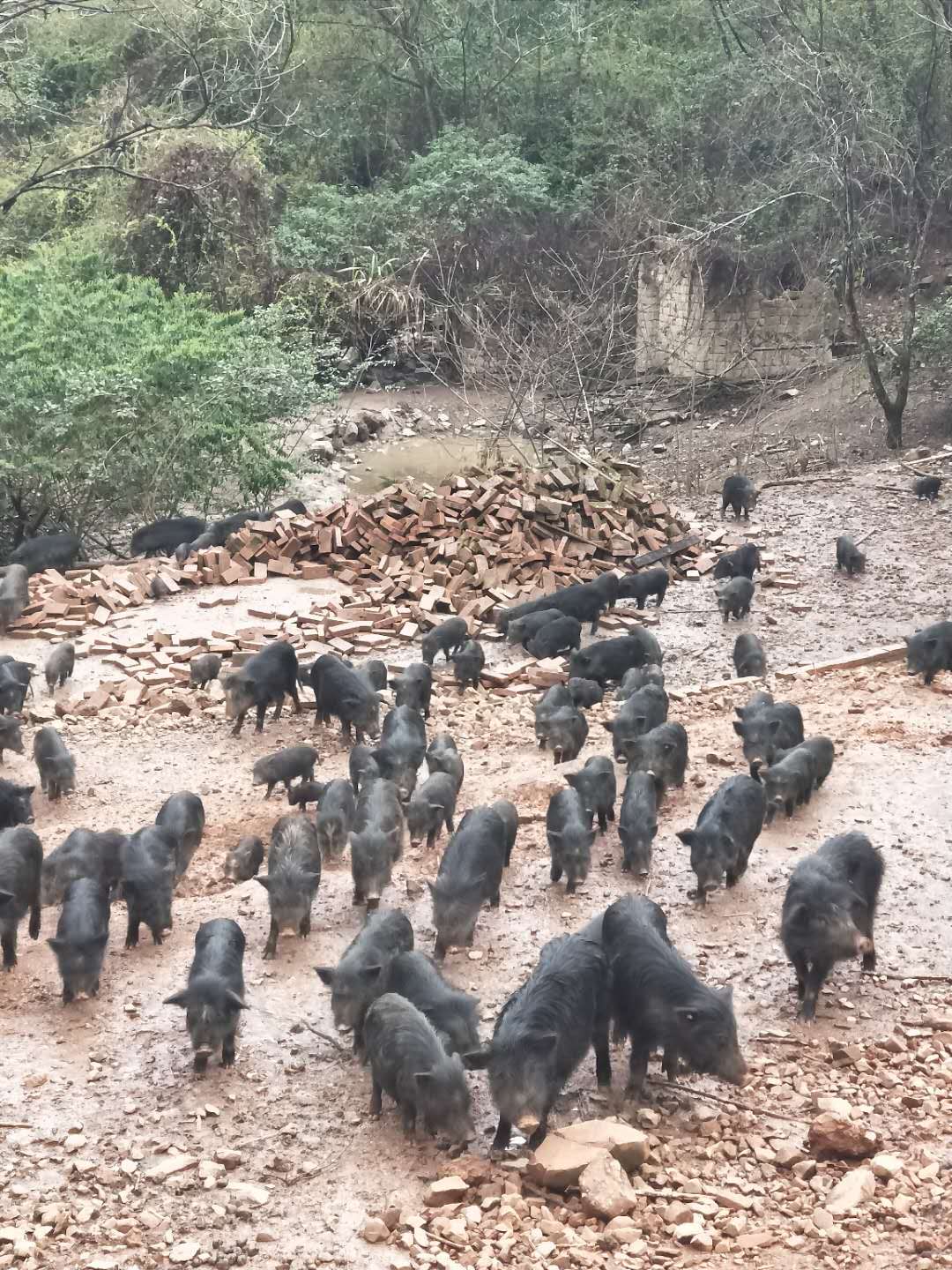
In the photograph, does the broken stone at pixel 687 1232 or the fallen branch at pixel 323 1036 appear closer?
the broken stone at pixel 687 1232

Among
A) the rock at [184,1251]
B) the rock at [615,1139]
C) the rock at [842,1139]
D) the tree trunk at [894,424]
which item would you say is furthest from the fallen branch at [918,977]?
the tree trunk at [894,424]

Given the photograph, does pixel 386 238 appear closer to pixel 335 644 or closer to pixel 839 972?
pixel 335 644

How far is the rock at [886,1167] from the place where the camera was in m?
5.27

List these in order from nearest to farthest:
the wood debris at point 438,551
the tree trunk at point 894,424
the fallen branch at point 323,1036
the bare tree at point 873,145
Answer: the fallen branch at point 323,1036 < the wood debris at point 438,551 < the bare tree at point 873,145 < the tree trunk at point 894,424

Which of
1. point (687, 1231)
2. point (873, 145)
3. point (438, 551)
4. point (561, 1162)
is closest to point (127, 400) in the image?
point (438, 551)

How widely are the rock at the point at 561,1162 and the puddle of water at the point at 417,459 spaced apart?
57.5 ft

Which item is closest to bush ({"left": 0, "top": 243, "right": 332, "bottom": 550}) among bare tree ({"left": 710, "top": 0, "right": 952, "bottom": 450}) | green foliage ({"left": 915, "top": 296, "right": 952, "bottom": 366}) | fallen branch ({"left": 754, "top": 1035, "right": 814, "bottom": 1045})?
bare tree ({"left": 710, "top": 0, "right": 952, "bottom": 450})

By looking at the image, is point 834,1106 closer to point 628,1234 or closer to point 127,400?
point 628,1234

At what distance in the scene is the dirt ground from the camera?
525 centimetres

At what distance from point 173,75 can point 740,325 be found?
55.7 ft

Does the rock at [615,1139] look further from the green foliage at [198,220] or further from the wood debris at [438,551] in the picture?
the green foliage at [198,220]

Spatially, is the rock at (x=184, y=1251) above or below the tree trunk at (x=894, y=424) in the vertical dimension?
above

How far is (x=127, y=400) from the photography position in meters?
17.8

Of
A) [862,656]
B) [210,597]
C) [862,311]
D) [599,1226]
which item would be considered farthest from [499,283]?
[599,1226]
